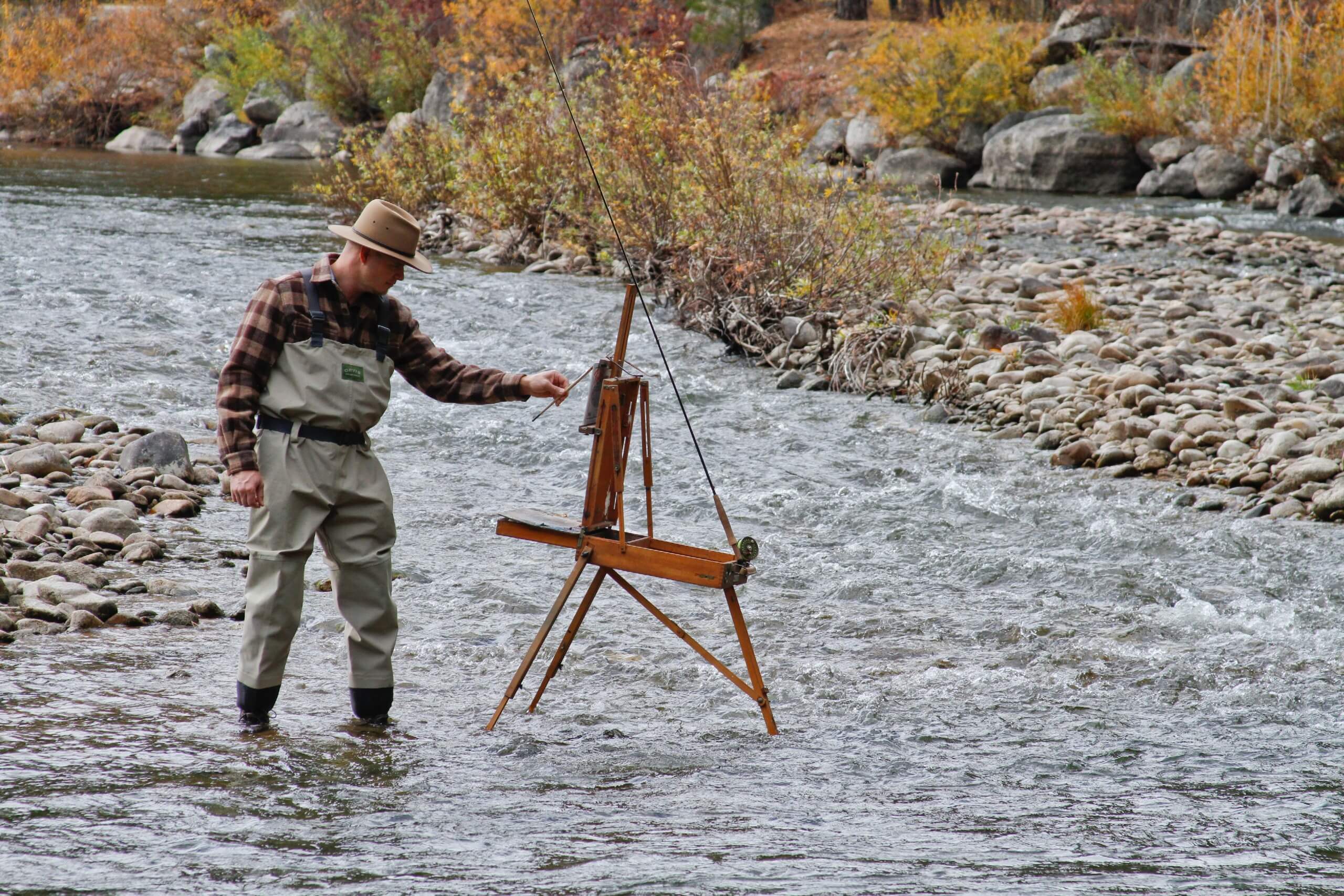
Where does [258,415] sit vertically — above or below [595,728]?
above

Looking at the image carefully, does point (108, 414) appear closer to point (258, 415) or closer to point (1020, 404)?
point (258, 415)

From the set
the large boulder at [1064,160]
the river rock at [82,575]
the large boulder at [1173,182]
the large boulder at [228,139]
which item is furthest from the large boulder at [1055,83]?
the river rock at [82,575]

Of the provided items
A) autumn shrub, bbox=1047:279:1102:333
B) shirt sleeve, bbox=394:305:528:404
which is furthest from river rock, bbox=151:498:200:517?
autumn shrub, bbox=1047:279:1102:333

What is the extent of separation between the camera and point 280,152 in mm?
32719

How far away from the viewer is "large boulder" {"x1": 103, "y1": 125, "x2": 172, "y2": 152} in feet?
112

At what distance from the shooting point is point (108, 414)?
8.55 meters

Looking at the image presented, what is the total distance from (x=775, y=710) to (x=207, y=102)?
36.6 meters

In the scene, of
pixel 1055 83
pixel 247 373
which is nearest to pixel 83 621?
pixel 247 373

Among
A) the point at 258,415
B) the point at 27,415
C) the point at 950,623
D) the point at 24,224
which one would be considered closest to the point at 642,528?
the point at 950,623

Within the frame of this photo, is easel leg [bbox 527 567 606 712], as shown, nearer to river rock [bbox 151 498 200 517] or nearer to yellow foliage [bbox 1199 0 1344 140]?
river rock [bbox 151 498 200 517]

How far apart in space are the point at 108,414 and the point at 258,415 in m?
5.17

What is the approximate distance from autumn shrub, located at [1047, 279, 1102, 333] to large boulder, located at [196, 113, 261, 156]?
27.3 meters

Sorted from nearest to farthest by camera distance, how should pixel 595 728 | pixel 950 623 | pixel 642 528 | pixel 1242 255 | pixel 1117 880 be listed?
pixel 1117 880
pixel 595 728
pixel 950 623
pixel 642 528
pixel 1242 255

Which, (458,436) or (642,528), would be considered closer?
(642,528)
